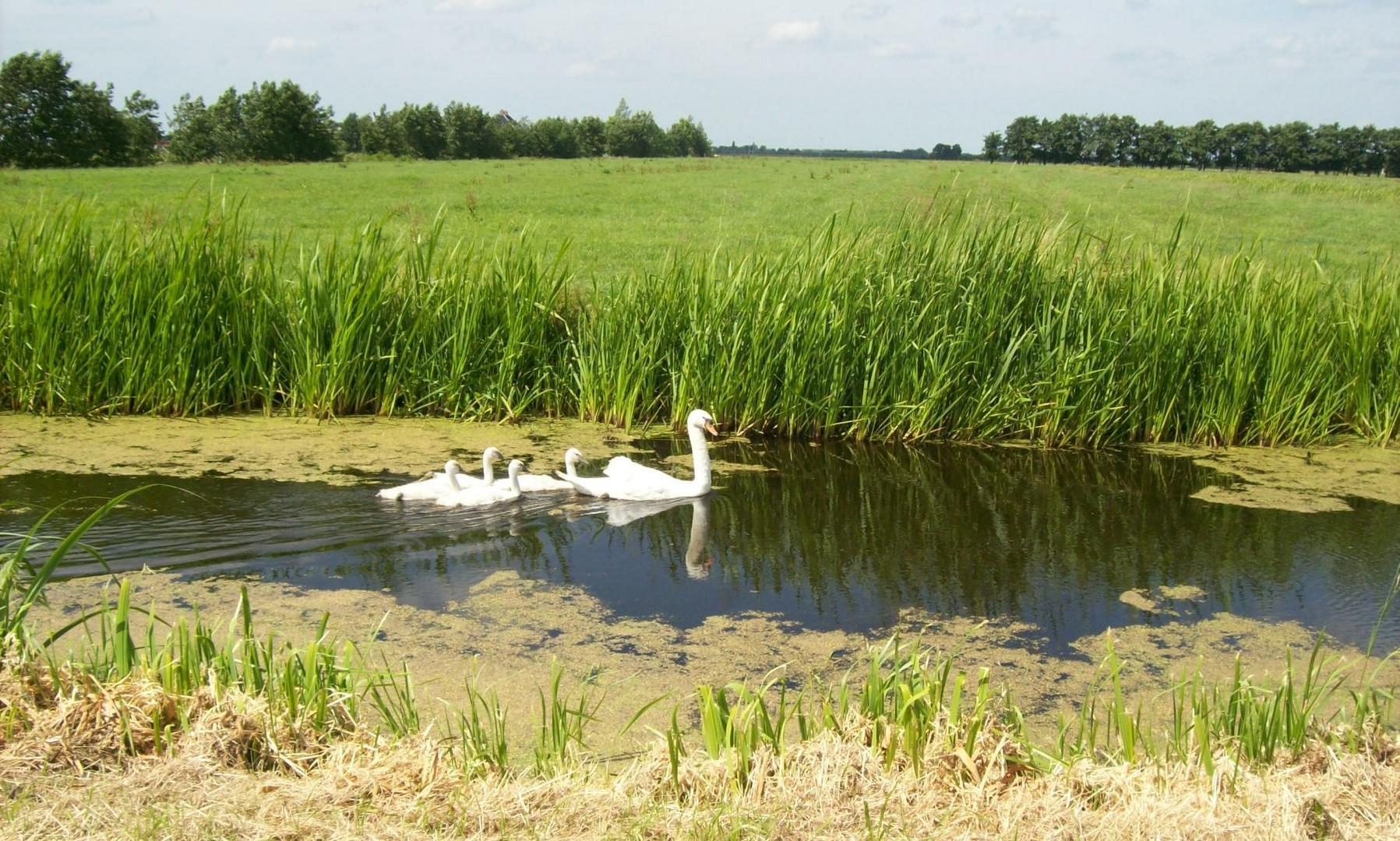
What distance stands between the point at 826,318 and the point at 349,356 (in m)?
3.81

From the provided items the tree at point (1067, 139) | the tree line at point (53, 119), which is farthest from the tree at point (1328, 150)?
the tree line at point (53, 119)

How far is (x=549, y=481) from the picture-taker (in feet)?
23.7

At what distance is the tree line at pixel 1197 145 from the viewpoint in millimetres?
74250

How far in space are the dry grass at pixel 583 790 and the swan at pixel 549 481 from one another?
3749mm

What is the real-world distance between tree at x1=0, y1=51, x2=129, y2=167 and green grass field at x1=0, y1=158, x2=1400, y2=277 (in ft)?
58.7

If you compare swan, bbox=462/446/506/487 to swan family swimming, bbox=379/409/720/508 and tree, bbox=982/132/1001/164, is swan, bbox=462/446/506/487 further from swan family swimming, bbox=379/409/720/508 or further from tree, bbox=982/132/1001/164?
tree, bbox=982/132/1001/164

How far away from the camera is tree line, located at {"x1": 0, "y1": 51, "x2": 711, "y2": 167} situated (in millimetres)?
49781

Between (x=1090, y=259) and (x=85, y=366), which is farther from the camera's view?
(x=1090, y=259)

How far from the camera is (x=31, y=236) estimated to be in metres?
8.45

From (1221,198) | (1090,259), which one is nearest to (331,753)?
(1090,259)

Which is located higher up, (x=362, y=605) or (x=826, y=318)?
(x=826, y=318)

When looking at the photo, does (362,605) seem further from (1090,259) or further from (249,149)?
(249,149)

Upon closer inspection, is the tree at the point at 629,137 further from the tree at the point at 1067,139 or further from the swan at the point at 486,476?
the swan at the point at 486,476

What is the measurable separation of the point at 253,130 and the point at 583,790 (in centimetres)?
6183
